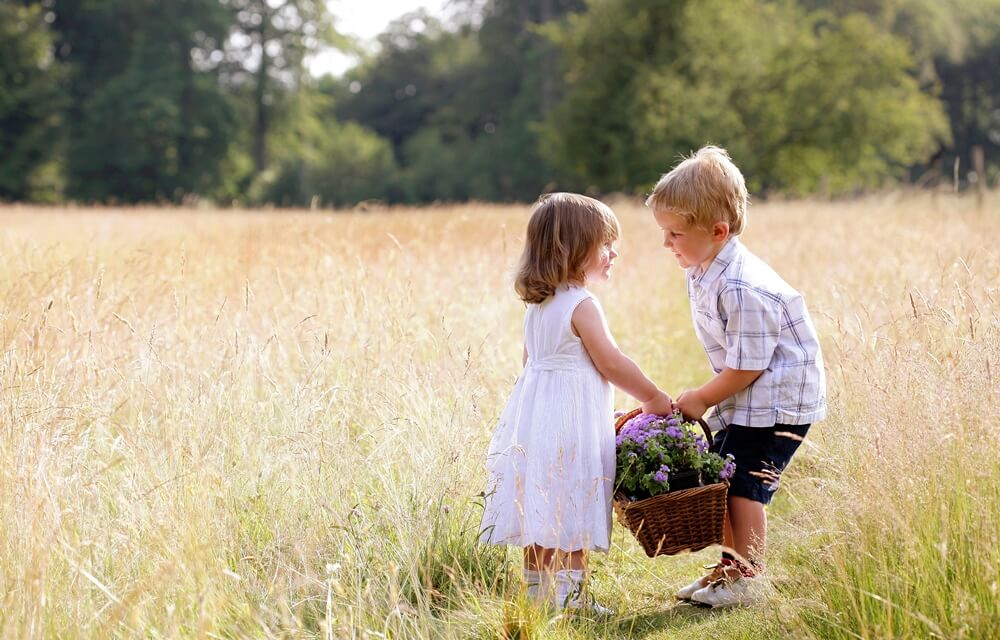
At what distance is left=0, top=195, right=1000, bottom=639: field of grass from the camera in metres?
2.59

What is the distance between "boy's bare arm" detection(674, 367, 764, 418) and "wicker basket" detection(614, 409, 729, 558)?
1.02 ft

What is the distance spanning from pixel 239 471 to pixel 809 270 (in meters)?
5.50

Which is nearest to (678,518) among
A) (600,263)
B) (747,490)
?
(747,490)

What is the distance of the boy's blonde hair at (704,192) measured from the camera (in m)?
3.35

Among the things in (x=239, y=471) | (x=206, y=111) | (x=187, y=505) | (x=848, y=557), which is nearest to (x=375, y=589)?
(x=187, y=505)

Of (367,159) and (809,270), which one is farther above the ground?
(367,159)

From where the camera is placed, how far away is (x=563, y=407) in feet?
10.6

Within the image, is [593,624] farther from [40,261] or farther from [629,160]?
[629,160]

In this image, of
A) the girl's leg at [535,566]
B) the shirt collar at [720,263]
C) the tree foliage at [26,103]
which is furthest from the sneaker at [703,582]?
the tree foliage at [26,103]

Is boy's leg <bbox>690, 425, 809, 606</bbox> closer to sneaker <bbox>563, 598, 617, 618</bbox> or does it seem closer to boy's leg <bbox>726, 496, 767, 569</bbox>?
boy's leg <bbox>726, 496, 767, 569</bbox>

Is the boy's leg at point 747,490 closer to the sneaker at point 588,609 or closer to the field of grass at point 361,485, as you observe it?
the field of grass at point 361,485

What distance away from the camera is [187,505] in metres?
3.02

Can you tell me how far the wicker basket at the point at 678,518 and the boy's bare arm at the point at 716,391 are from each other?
31cm

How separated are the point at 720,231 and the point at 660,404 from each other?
626mm
